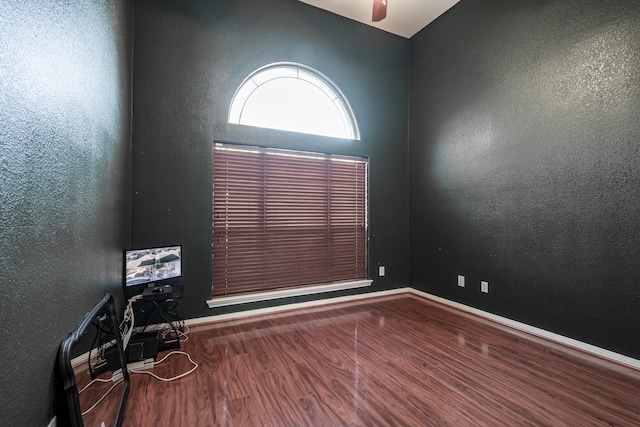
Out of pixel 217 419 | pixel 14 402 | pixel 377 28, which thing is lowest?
pixel 217 419

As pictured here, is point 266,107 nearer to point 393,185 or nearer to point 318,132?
point 318,132

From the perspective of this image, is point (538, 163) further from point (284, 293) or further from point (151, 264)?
point (151, 264)

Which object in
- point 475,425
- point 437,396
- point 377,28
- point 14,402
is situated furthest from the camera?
point 377,28

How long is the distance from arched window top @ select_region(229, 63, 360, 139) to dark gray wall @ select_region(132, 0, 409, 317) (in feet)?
0.37

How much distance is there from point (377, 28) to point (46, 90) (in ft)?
12.7

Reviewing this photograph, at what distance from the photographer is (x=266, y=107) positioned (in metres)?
3.16

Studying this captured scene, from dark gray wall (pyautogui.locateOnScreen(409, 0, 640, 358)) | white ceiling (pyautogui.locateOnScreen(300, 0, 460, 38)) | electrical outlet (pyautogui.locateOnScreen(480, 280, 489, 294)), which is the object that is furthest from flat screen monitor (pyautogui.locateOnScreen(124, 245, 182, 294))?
white ceiling (pyautogui.locateOnScreen(300, 0, 460, 38))

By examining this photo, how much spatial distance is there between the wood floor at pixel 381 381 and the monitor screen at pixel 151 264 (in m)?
0.63

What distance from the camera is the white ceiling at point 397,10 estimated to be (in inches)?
129

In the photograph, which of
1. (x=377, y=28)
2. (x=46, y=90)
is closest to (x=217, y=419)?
(x=46, y=90)

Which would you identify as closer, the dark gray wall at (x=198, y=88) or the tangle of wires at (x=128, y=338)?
the tangle of wires at (x=128, y=338)

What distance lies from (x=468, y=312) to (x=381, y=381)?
1.80 m

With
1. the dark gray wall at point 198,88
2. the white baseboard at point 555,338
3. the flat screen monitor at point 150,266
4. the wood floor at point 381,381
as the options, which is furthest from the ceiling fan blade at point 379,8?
the white baseboard at point 555,338

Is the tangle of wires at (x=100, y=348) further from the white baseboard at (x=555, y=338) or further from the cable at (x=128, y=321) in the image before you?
the white baseboard at (x=555, y=338)
